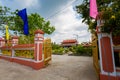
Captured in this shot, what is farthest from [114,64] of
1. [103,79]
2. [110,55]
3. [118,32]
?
[118,32]

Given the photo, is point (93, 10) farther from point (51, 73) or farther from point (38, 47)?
point (38, 47)

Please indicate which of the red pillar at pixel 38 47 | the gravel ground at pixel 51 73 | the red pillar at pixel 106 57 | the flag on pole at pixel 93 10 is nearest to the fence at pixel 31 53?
the red pillar at pixel 38 47

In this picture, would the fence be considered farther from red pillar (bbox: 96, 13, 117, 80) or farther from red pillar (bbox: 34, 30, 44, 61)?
red pillar (bbox: 96, 13, 117, 80)

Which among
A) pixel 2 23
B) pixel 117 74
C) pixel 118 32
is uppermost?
pixel 2 23

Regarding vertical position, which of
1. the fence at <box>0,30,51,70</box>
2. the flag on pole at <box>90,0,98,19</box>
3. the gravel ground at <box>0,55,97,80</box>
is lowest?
the gravel ground at <box>0,55,97,80</box>

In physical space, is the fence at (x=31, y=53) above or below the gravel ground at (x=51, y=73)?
above

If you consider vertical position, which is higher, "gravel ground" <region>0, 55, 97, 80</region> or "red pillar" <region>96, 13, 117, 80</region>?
"red pillar" <region>96, 13, 117, 80</region>

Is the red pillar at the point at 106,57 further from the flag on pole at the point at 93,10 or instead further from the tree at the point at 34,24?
the tree at the point at 34,24

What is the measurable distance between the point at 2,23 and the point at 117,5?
1721cm

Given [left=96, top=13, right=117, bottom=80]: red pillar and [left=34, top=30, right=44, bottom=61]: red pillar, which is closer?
[left=96, top=13, right=117, bottom=80]: red pillar

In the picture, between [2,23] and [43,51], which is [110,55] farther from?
[2,23]

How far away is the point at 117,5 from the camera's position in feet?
14.5

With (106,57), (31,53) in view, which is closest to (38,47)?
(31,53)

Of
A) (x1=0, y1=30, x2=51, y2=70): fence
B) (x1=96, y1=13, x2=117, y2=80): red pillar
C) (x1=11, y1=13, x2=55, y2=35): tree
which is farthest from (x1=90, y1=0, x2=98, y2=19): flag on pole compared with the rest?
(x1=11, y1=13, x2=55, y2=35): tree
